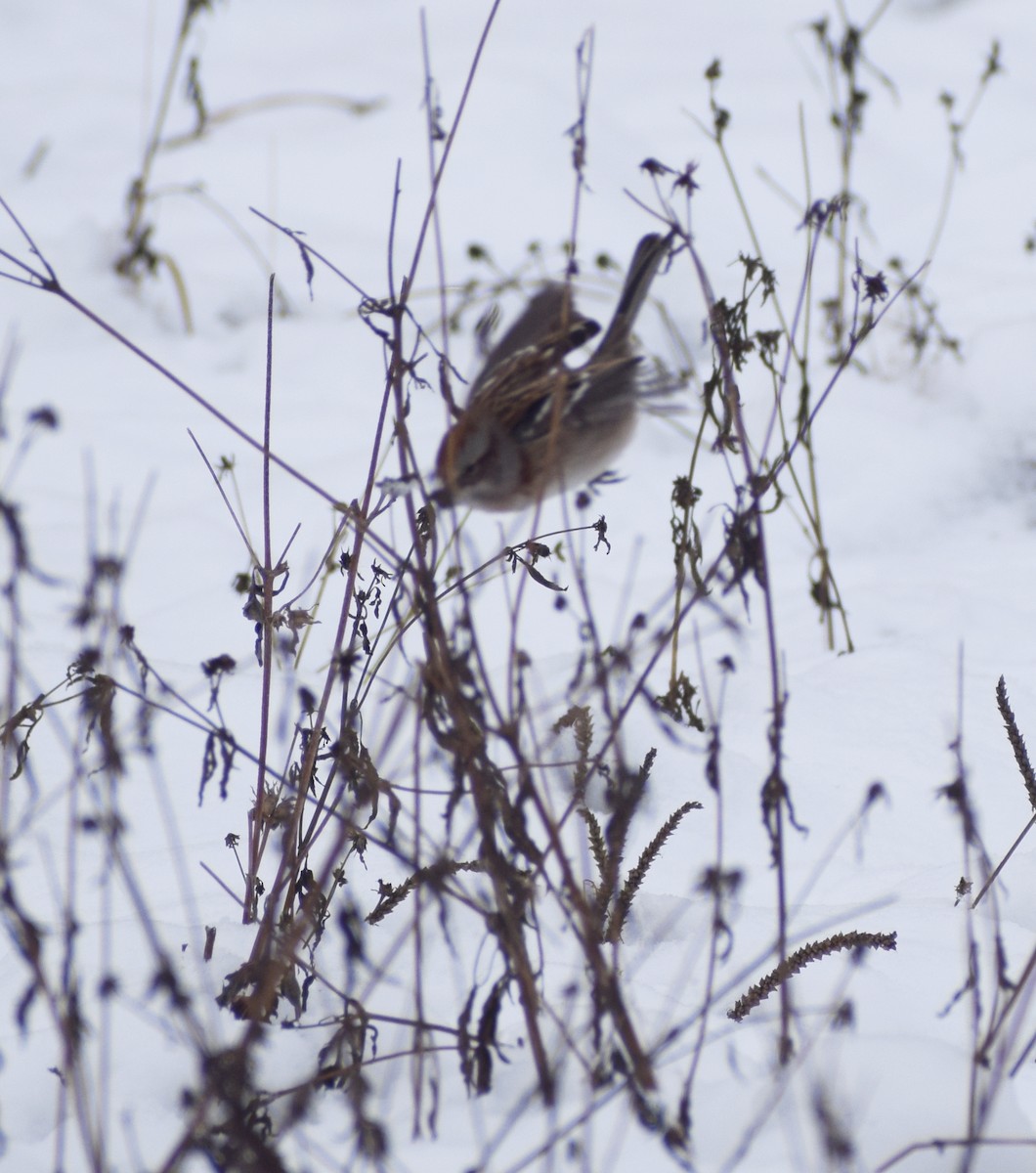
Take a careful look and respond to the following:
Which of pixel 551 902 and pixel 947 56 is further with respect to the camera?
pixel 947 56

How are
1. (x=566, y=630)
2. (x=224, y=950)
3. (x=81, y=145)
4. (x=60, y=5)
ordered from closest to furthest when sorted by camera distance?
(x=224, y=950) < (x=566, y=630) < (x=81, y=145) < (x=60, y=5)

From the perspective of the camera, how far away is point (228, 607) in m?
3.02

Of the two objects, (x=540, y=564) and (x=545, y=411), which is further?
(x=540, y=564)

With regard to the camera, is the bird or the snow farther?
the bird

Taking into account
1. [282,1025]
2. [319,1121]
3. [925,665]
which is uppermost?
[925,665]

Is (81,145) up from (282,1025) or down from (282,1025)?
up

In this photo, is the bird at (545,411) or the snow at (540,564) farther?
the bird at (545,411)

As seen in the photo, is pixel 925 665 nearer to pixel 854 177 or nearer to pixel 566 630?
pixel 566 630

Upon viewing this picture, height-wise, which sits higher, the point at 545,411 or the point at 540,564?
the point at 540,564

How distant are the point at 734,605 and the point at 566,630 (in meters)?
0.59

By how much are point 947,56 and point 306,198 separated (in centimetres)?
290

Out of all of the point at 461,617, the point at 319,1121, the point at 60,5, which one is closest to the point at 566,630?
the point at 319,1121

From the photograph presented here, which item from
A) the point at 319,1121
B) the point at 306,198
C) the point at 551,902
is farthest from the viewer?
the point at 306,198

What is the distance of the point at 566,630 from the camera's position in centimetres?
298
